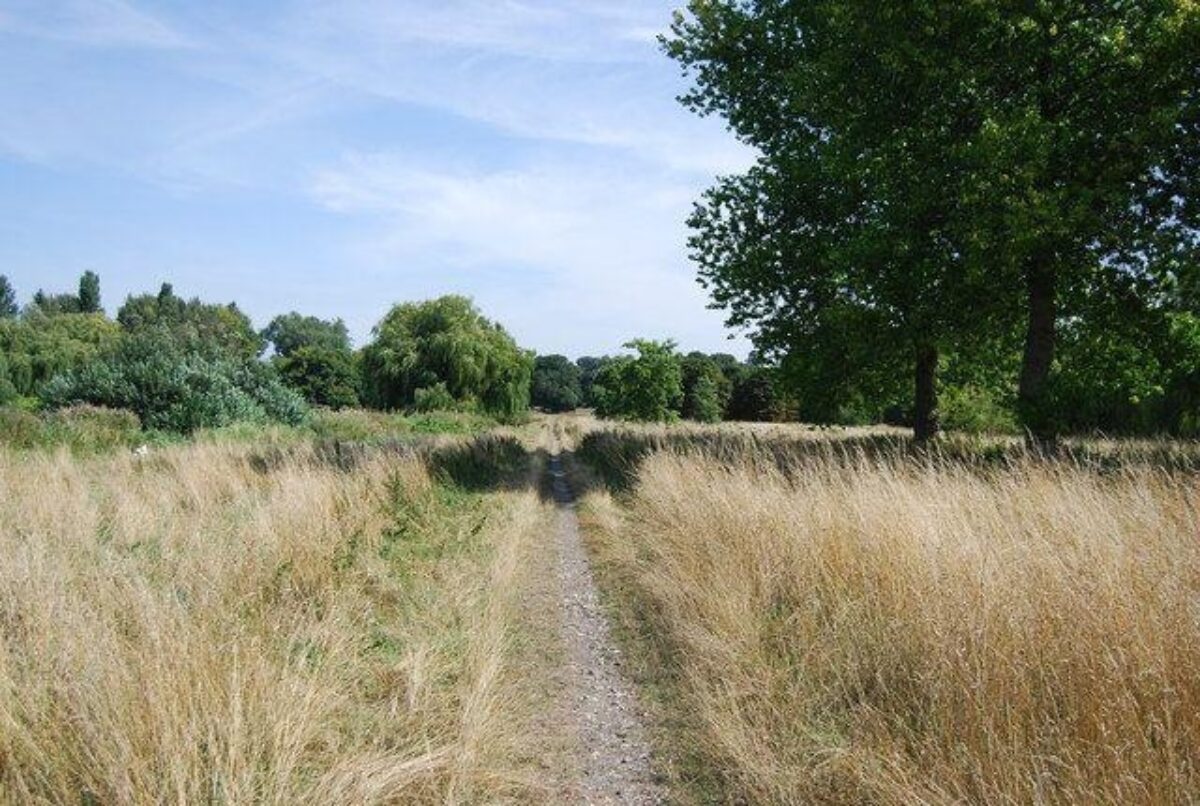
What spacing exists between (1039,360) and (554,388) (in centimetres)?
11432

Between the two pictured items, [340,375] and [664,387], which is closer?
[664,387]

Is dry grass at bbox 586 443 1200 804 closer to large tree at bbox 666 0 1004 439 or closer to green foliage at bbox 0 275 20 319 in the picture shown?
large tree at bbox 666 0 1004 439

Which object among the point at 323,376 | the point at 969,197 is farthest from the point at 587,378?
the point at 969,197

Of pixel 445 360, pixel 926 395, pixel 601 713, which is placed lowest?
pixel 601 713

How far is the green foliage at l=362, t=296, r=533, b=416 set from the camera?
3991cm

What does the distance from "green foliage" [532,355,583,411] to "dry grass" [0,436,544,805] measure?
116 m

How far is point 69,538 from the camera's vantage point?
688cm

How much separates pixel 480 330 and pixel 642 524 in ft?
109

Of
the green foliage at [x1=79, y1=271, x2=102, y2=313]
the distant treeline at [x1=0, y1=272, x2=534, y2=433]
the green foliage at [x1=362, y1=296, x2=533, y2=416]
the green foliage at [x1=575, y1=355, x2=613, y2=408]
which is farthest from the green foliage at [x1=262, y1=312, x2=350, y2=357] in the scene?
the green foliage at [x1=362, y1=296, x2=533, y2=416]

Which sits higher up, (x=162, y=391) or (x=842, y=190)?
(x=842, y=190)

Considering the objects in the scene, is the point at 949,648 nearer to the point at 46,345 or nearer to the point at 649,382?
the point at 649,382

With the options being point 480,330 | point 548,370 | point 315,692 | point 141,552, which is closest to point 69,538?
point 141,552

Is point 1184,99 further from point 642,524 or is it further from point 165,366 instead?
point 165,366

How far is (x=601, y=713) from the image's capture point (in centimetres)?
509
